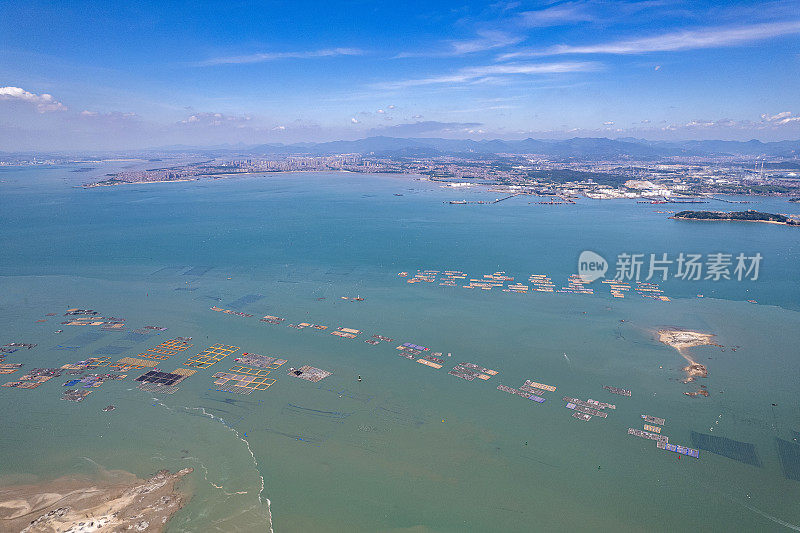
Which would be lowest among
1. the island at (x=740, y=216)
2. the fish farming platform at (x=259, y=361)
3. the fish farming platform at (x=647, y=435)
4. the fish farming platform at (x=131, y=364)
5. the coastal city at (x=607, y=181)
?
the fish farming platform at (x=647, y=435)

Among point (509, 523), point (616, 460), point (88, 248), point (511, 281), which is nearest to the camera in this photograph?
point (509, 523)

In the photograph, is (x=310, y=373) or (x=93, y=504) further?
(x=310, y=373)

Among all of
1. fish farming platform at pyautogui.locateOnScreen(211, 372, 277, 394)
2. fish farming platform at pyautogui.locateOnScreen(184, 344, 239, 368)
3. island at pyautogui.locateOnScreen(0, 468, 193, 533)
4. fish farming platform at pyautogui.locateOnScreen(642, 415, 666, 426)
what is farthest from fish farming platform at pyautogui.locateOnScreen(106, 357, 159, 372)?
fish farming platform at pyautogui.locateOnScreen(642, 415, 666, 426)

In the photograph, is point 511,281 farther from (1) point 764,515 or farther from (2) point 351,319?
(1) point 764,515

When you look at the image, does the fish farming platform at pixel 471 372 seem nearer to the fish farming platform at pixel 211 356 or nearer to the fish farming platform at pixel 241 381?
the fish farming platform at pixel 241 381

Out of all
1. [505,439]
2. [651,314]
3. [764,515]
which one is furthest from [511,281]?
[764,515]

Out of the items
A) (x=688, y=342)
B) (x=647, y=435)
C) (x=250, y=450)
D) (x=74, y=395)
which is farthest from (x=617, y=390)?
(x=74, y=395)

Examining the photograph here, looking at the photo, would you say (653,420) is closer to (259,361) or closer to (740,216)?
(259,361)

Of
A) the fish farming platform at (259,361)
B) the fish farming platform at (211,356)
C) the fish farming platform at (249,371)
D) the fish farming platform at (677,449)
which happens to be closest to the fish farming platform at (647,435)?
the fish farming platform at (677,449)

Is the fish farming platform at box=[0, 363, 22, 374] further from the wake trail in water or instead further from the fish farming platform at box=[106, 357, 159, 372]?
the wake trail in water
